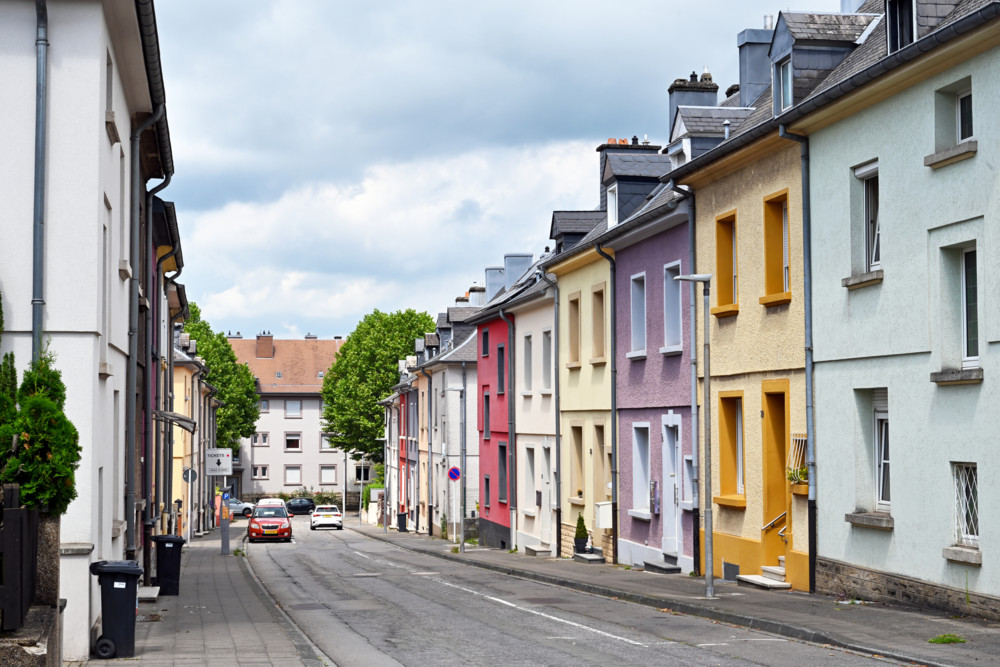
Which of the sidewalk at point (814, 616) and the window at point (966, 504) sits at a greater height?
the window at point (966, 504)

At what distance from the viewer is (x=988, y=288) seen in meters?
14.1

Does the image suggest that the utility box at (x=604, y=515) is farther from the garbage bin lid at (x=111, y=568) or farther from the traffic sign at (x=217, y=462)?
the garbage bin lid at (x=111, y=568)

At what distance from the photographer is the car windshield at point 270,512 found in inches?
2334

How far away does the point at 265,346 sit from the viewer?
11044 centimetres

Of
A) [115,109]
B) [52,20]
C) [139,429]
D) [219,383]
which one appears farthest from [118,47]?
[219,383]

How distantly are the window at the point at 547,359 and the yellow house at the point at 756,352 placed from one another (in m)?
11.5

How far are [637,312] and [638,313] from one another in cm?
3

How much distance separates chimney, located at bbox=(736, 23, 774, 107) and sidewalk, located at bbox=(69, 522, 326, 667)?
47.4ft

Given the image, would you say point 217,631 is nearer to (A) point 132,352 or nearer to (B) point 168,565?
(A) point 132,352

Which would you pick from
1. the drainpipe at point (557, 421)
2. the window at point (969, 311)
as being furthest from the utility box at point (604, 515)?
the window at point (969, 311)

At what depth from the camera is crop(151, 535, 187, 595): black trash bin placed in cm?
2152

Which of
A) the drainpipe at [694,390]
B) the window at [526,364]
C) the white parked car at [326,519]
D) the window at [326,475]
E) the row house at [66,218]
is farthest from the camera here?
the window at [326,475]

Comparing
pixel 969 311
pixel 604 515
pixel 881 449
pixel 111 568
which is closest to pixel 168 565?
pixel 111 568

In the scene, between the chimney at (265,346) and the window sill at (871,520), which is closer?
the window sill at (871,520)
